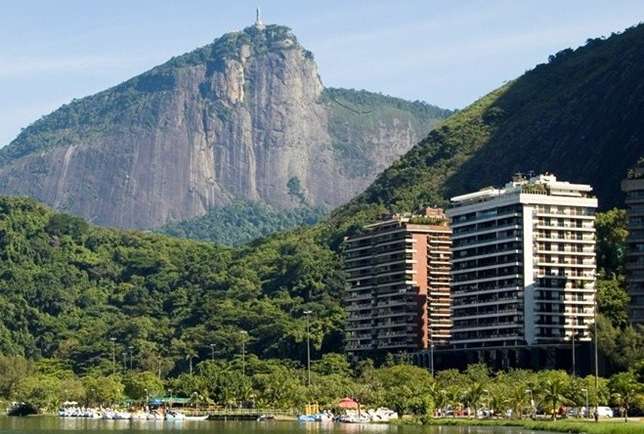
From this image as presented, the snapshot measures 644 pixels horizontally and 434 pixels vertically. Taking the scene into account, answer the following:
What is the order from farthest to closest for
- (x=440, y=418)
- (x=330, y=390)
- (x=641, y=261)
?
1. (x=330, y=390)
2. (x=641, y=261)
3. (x=440, y=418)

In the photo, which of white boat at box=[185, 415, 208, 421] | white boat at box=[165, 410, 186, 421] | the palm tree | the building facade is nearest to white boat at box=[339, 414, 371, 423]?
white boat at box=[185, 415, 208, 421]

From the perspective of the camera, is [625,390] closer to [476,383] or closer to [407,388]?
[476,383]

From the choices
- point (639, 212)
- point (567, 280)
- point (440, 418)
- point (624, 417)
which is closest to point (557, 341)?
point (567, 280)

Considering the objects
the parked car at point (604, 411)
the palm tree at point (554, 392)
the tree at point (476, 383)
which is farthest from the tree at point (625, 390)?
the tree at point (476, 383)

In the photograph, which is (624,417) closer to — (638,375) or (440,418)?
(638,375)

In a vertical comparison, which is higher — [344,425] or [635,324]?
[635,324]

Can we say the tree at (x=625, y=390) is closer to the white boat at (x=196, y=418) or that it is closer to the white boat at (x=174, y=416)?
the white boat at (x=196, y=418)
